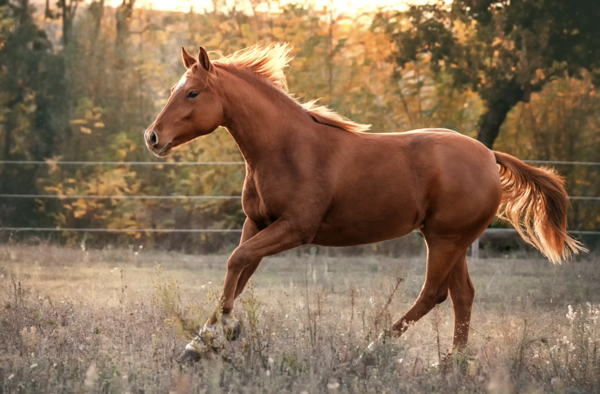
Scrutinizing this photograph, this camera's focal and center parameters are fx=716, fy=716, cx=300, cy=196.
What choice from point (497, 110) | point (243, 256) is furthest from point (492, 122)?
point (243, 256)

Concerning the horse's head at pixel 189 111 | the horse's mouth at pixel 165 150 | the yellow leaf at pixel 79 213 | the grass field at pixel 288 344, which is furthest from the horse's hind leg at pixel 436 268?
the yellow leaf at pixel 79 213

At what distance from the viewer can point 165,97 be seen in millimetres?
13758

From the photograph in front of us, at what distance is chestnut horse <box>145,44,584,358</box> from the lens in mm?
4758

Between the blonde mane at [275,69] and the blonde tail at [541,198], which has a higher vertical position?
the blonde mane at [275,69]

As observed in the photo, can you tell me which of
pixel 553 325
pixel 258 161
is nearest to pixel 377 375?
pixel 258 161

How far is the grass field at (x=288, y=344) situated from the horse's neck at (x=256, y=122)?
0.99 meters

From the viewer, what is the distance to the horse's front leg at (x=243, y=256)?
4539mm

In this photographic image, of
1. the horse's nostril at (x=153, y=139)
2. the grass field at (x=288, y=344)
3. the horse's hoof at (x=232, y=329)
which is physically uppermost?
the horse's nostril at (x=153, y=139)

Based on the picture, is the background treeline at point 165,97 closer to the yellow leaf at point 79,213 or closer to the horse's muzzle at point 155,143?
the yellow leaf at point 79,213

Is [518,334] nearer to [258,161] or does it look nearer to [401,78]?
[258,161]

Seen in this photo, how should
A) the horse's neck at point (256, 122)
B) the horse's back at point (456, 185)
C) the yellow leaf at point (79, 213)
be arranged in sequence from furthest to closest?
1. the yellow leaf at point (79, 213)
2. the horse's back at point (456, 185)
3. the horse's neck at point (256, 122)

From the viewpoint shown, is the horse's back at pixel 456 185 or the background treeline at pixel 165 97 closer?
the horse's back at pixel 456 185

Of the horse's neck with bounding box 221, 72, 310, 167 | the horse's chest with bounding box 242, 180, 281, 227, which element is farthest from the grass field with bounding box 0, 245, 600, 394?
the horse's neck with bounding box 221, 72, 310, 167

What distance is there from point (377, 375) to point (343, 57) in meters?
9.15
